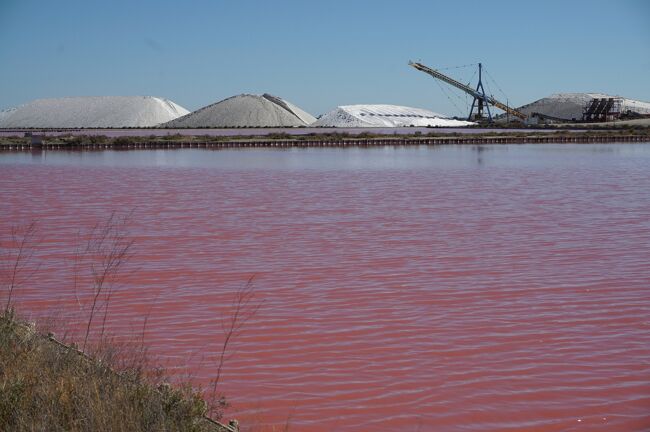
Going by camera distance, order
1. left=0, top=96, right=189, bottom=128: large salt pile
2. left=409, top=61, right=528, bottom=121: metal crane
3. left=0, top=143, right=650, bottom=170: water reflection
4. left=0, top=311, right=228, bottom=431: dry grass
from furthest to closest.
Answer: left=0, top=96, right=189, bottom=128: large salt pile, left=409, top=61, right=528, bottom=121: metal crane, left=0, top=143, right=650, bottom=170: water reflection, left=0, top=311, right=228, bottom=431: dry grass

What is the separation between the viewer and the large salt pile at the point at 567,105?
299 feet

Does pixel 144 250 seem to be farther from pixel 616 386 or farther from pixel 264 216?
pixel 616 386

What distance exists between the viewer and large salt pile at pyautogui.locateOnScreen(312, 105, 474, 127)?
7456 cm

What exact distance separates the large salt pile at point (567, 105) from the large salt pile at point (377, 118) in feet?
49.8

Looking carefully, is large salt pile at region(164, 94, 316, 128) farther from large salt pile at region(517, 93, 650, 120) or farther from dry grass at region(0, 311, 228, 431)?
dry grass at region(0, 311, 228, 431)

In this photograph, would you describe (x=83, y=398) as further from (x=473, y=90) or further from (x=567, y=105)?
(x=567, y=105)

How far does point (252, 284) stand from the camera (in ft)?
21.7

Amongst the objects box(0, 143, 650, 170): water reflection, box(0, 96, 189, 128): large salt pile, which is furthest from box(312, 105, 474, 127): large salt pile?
box(0, 143, 650, 170): water reflection

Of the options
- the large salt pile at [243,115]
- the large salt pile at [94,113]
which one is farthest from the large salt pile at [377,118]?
the large salt pile at [94,113]

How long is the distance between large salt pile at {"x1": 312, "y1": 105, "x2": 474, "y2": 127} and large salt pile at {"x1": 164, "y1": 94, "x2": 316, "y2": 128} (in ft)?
9.23

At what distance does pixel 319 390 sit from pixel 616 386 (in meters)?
1.55

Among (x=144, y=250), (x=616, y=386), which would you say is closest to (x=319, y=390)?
(x=616, y=386)

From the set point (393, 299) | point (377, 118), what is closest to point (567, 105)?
point (377, 118)

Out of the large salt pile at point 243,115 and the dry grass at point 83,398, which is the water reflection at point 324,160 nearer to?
the dry grass at point 83,398
